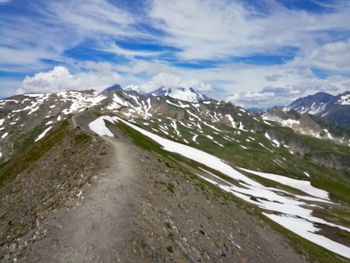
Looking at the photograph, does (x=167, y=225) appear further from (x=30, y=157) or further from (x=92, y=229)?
(x=30, y=157)

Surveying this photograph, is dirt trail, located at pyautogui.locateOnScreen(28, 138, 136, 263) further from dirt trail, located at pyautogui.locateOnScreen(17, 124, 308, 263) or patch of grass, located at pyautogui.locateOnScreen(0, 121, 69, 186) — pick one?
patch of grass, located at pyautogui.locateOnScreen(0, 121, 69, 186)

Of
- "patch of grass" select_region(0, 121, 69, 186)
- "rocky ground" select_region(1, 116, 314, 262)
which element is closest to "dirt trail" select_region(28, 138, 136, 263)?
"rocky ground" select_region(1, 116, 314, 262)

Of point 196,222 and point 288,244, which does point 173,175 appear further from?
point 288,244

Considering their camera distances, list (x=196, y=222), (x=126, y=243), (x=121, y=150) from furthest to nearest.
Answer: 1. (x=121, y=150)
2. (x=196, y=222)
3. (x=126, y=243)

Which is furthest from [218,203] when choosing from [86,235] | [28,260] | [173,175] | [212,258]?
[28,260]

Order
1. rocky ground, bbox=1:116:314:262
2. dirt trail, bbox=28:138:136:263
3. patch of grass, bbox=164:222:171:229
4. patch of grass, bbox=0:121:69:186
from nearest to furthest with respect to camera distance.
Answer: dirt trail, bbox=28:138:136:263 < rocky ground, bbox=1:116:314:262 < patch of grass, bbox=164:222:171:229 < patch of grass, bbox=0:121:69:186

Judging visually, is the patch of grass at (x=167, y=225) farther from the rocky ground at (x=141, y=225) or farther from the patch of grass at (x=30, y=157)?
the patch of grass at (x=30, y=157)

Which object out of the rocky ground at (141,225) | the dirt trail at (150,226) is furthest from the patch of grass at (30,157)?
the dirt trail at (150,226)

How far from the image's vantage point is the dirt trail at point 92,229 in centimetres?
1493

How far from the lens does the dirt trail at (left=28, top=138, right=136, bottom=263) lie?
588 inches

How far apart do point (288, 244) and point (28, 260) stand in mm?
33744

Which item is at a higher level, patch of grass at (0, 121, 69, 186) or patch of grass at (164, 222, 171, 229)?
patch of grass at (164, 222, 171, 229)

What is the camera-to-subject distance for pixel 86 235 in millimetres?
16438

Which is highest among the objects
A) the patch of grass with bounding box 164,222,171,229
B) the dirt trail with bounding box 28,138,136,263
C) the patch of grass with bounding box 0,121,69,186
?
the dirt trail with bounding box 28,138,136,263
